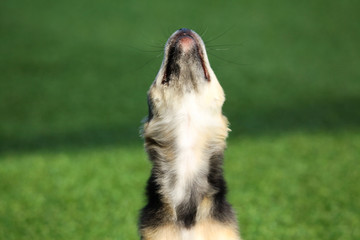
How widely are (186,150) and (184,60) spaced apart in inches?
16.6

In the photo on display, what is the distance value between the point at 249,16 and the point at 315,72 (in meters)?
3.09

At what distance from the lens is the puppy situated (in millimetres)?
2486

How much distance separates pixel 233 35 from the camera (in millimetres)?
10125

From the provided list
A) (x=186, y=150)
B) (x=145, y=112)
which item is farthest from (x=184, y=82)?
(x=145, y=112)

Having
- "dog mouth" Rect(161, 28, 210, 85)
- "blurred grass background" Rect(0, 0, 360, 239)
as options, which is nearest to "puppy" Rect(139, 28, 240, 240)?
"dog mouth" Rect(161, 28, 210, 85)

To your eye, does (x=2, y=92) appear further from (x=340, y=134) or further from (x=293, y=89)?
(x=340, y=134)

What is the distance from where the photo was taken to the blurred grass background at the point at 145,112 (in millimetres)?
4457

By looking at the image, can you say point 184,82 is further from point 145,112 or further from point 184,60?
point 145,112

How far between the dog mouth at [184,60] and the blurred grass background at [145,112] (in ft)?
1.35

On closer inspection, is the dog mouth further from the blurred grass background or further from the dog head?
the blurred grass background

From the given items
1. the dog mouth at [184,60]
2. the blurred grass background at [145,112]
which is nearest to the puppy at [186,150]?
the dog mouth at [184,60]

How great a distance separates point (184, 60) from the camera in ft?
8.48

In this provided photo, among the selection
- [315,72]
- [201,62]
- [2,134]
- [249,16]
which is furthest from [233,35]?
[201,62]

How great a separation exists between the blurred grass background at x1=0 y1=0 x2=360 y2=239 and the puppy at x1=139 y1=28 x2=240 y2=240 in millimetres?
496
